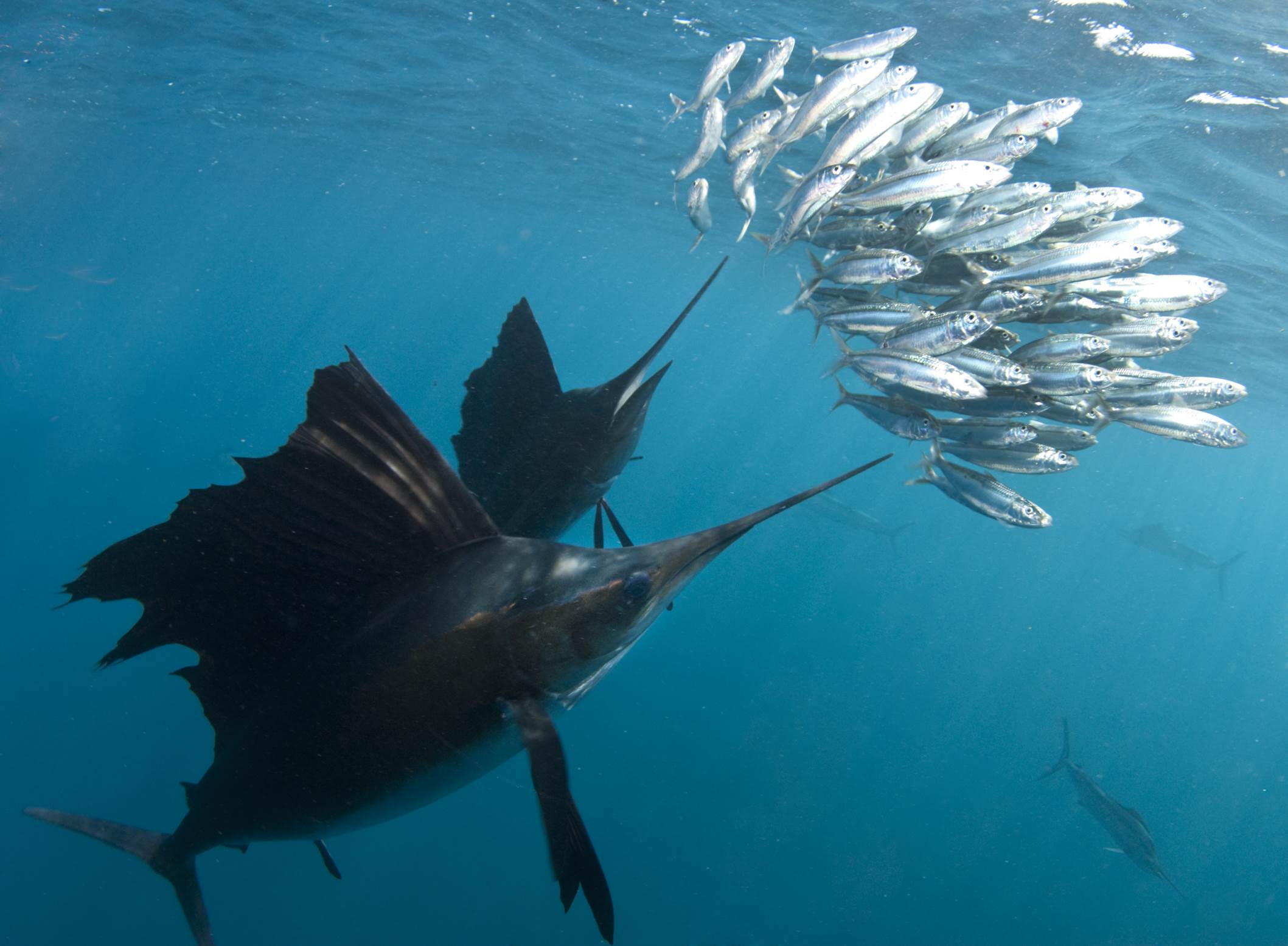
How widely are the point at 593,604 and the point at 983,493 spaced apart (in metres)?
3.81

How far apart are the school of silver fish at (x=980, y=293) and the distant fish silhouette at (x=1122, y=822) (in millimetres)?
8772

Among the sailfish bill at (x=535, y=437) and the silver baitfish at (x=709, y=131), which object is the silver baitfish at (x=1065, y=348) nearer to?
the sailfish bill at (x=535, y=437)

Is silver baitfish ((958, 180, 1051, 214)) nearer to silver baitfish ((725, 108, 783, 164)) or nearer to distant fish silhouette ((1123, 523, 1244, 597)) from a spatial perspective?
silver baitfish ((725, 108, 783, 164))

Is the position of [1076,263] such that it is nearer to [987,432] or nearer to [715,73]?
[987,432]

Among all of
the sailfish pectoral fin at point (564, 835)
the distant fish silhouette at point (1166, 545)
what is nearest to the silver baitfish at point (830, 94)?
the sailfish pectoral fin at point (564, 835)

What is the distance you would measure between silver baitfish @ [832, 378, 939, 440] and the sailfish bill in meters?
2.19

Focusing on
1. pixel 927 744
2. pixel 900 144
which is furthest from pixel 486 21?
pixel 927 744

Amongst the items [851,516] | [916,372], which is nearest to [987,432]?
[916,372]

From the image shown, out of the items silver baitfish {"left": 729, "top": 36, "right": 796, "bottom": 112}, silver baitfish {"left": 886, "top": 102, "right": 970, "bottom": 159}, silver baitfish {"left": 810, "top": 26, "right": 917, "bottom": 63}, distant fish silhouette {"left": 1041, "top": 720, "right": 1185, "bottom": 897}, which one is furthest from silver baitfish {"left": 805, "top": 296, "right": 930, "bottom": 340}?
distant fish silhouette {"left": 1041, "top": 720, "right": 1185, "bottom": 897}

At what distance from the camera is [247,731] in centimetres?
201

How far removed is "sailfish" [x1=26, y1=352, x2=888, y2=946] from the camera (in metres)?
1.53

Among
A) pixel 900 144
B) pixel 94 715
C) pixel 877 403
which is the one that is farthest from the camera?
pixel 94 715

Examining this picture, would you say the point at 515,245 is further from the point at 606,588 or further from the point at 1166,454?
the point at 606,588

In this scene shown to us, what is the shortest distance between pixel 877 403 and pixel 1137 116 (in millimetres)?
9538
